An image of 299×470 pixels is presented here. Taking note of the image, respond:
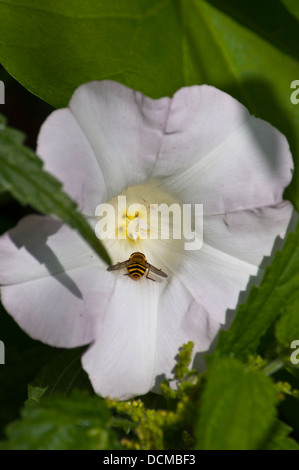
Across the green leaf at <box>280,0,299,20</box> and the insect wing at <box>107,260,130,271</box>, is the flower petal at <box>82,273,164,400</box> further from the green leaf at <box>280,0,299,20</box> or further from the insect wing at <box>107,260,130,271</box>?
the green leaf at <box>280,0,299,20</box>

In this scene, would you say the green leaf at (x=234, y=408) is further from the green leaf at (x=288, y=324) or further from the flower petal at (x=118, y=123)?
the flower petal at (x=118, y=123)

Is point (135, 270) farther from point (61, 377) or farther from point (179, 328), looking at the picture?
point (61, 377)

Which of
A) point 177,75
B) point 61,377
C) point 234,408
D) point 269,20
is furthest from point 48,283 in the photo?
point 269,20

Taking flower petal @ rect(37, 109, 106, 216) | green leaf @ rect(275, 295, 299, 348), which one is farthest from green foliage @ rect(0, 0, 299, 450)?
flower petal @ rect(37, 109, 106, 216)

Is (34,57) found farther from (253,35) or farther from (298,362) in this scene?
(298,362)
